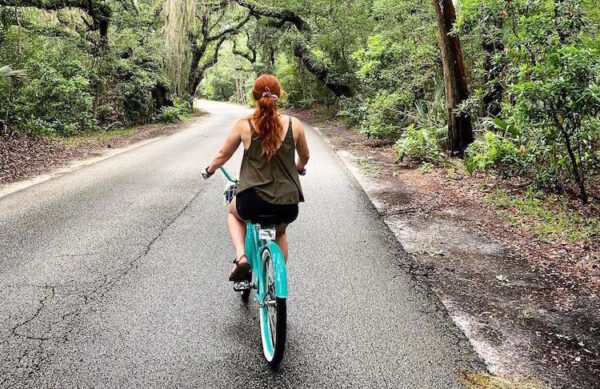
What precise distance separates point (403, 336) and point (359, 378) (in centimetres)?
69

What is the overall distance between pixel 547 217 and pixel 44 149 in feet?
39.9

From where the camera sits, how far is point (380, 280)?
493 cm

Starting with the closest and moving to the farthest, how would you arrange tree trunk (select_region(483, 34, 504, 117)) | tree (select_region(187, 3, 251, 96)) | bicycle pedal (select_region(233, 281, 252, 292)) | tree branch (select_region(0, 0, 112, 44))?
bicycle pedal (select_region(233, 281, 252, 292)), tree trunk (select_region(483, 34, 504, 117)), tree branch (select_region(0, 0, 112, 44)), tree (select_region(187, 3, 251, 96))

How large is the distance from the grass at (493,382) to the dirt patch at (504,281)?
0.23 ft

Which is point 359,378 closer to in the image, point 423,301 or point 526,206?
point 423,301

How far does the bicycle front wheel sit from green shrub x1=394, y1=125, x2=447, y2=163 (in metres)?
8.30

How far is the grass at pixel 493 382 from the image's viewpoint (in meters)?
3.15

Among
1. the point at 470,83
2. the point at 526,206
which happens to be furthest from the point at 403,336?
the point at 470,83

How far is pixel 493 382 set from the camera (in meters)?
3.20

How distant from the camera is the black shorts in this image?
Answer: 357 cm

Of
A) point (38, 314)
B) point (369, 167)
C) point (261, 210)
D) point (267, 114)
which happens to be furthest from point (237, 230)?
point (369, 167)

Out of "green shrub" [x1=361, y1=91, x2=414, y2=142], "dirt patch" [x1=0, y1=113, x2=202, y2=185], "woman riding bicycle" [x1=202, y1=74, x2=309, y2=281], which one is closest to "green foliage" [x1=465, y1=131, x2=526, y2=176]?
"woman riding bicycle" [x1=202, y1=74, x2=309, y2=281]

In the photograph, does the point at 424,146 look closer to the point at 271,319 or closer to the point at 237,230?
the point at 237,230

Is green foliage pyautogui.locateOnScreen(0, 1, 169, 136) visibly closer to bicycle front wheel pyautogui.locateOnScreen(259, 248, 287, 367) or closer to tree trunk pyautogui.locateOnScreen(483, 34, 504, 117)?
tree trunk pyautogui.locateOnScreen(483, 34, 504, 117)
